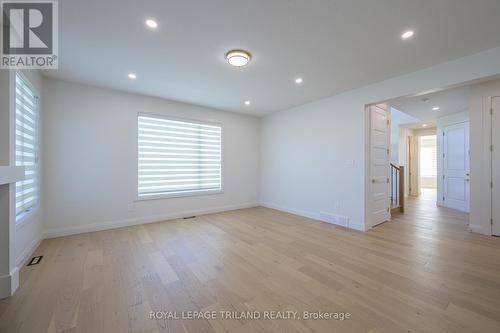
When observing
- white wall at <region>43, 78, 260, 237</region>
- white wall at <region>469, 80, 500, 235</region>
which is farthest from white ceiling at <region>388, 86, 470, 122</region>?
white wall at <region>43, 78, 260, 237</region>

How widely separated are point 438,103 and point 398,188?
2.20 meters

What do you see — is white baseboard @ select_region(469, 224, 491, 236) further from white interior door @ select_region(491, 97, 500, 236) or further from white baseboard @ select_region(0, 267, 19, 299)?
white baseboard @ select_region(0, 267, 19, 299)

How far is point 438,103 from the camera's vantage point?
456 centimetres

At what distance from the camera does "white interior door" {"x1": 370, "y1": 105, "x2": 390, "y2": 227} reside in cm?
379

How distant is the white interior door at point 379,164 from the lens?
379 cm

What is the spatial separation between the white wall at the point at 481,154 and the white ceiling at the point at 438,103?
0.41 metres

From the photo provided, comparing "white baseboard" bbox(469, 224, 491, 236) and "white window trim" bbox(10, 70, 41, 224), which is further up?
"white window trim" bbox(10, 70, 41, 224)

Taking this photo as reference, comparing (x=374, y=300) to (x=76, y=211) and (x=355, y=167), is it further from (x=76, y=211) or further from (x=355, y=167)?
(x=76, y=211)

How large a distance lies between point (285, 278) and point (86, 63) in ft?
12.8

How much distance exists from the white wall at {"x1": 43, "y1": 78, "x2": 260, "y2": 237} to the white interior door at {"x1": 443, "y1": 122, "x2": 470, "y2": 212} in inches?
282

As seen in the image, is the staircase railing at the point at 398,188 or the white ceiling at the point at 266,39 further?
the staircase railing at the point at 398,188

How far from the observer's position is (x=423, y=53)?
251cm

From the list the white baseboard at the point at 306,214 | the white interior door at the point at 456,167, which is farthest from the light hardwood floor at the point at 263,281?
the white interior door at the point at 456,167

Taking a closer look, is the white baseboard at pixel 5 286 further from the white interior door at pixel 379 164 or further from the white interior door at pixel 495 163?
the white interior door at pixel 495 163
